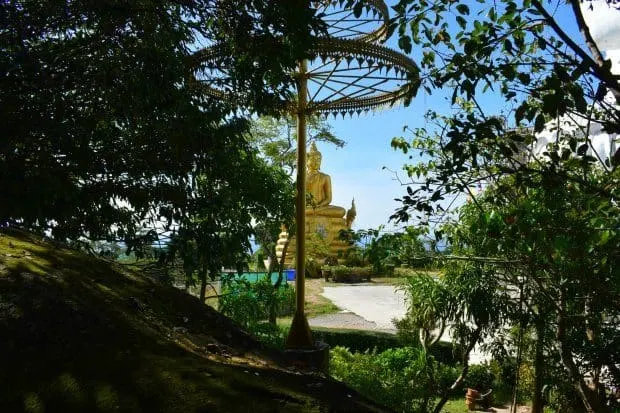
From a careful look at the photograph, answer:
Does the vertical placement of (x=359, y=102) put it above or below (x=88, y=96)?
above

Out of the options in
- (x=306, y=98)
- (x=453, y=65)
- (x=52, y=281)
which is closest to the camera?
(x=52, y=281)

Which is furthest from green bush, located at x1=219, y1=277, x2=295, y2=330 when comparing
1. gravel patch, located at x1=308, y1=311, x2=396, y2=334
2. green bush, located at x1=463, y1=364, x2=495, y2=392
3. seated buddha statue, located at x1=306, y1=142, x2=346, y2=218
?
seated buddha statue, located at x1=306, y1=142, x2=346, y2=218

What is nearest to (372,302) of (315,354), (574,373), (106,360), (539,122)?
(315,354)

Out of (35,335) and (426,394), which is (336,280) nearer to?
(426,394)

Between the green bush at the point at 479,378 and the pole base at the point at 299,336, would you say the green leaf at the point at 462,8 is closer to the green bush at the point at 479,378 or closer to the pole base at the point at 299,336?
the pole base at the point at 299,336

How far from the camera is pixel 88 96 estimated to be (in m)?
2.58

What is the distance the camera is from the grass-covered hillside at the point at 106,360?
1229 millimetres

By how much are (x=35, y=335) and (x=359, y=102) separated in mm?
5173

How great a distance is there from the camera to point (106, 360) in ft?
4.53

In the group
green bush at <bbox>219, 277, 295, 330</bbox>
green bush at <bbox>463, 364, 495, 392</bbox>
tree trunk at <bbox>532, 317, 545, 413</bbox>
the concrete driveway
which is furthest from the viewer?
the concrete driveway

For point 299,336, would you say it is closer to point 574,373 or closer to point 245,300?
point 245,300

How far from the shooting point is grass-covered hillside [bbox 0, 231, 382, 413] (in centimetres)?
123

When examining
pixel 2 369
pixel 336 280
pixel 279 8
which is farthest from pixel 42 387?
pixel 336 280

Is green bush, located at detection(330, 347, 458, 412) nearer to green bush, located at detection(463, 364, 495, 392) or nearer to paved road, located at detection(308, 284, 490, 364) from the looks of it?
green bush, located at detection(463, 364, 495, 392)
